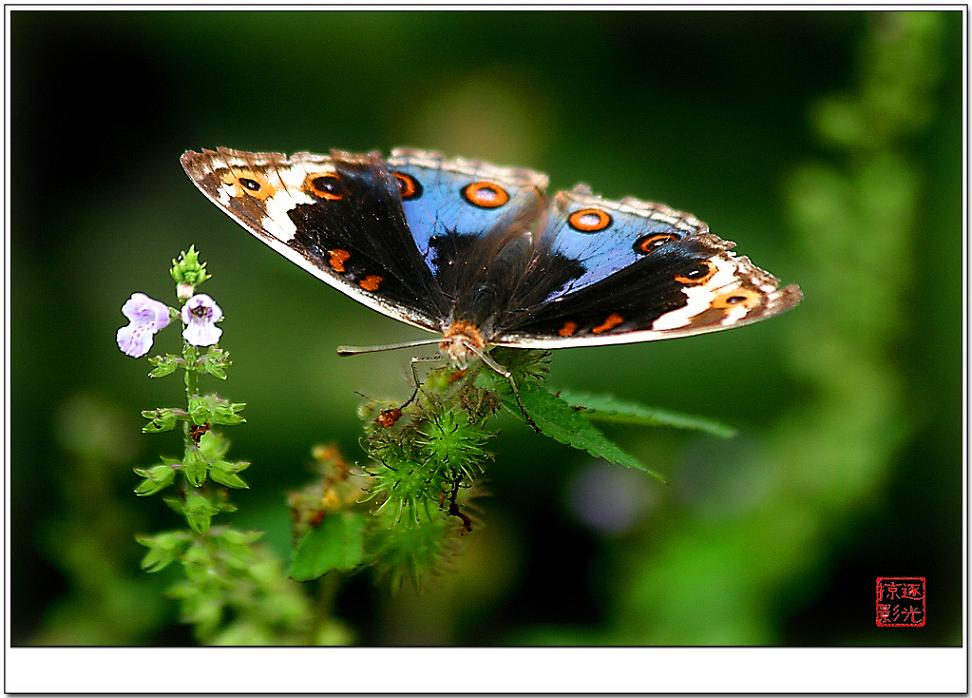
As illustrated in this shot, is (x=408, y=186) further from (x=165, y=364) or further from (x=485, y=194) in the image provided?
(x=165, y=364)

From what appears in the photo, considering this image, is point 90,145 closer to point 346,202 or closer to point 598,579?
point 346,202

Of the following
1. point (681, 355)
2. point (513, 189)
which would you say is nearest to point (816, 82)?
point (681, 355)

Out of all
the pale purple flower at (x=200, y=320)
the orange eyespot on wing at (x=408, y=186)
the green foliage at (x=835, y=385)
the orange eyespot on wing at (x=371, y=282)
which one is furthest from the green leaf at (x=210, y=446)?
the green foliage at (x=835, y=385)

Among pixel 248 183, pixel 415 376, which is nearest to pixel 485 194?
pixel 248 183

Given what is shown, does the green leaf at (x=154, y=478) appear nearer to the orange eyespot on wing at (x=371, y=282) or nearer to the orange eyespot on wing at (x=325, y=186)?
the orange eyespot on wing at (x=371, y=282)

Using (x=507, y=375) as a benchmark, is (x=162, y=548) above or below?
below

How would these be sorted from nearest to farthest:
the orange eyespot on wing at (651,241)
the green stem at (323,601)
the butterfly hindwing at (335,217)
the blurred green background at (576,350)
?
1. the green stem at (323,601)
2. the butterfly hindwing at (335,217)
3. the orange eyespot on wing at (651,241)
4. the blurred green background at (576,350)
